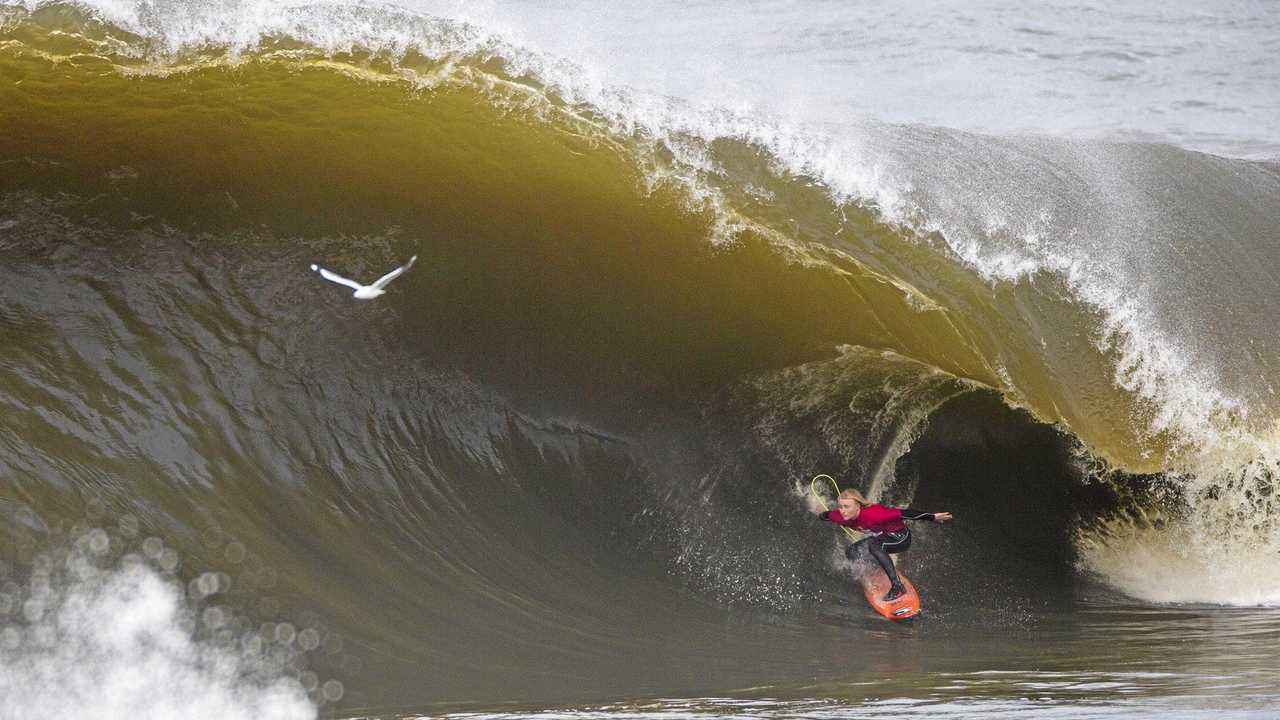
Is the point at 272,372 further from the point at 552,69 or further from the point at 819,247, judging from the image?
the point at 819,247

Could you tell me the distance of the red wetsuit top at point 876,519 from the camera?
529 cm

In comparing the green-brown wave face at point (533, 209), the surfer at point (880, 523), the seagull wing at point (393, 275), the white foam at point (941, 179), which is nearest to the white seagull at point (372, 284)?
the seagull wing at point (393, 275)

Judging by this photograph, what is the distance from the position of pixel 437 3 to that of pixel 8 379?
3.36 meters

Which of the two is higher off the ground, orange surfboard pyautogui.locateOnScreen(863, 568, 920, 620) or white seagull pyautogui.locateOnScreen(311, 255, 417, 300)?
white seagull pyautogui.locateOnScreen(311, 255, 417, 300)

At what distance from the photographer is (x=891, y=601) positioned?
18.0 ft

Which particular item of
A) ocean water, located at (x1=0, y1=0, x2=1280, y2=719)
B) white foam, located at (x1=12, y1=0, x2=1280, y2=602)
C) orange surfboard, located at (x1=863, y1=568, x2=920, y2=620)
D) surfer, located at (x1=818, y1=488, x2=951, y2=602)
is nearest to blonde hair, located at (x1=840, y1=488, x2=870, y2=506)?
surfer, located at (x1=818, y1=488, x2=951, y2=602)

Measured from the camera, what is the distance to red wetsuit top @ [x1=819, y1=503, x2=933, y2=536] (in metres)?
5.29

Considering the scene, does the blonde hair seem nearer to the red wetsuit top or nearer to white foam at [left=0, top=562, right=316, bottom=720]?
the red wetsuit top

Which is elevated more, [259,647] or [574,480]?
[574,480]

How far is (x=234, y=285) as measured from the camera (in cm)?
537

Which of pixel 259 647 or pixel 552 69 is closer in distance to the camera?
pixel 259 647

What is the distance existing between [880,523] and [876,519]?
40 millimetres

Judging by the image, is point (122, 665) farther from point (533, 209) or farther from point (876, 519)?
point (876, 519)

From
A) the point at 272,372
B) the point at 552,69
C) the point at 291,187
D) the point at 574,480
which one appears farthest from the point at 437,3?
the point at 574,480
